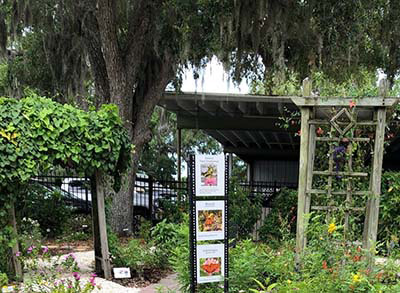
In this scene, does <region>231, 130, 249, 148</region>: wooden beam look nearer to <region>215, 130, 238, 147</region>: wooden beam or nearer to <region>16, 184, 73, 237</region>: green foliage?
<region>215, 130, 238, 147</region>: wooden beam

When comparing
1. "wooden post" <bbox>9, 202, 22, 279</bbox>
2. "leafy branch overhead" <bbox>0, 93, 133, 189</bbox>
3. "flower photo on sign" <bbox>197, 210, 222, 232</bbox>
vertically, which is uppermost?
"leafy branch overhead" <bbox>0, 93, 133, 189</bbox>

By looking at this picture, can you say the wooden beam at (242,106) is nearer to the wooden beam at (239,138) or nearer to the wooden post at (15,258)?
the wooden beam at (239,138)

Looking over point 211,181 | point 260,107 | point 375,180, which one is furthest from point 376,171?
point 260,107

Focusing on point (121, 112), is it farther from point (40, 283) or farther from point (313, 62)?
point (40, 283)

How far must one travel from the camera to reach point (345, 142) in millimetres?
4145

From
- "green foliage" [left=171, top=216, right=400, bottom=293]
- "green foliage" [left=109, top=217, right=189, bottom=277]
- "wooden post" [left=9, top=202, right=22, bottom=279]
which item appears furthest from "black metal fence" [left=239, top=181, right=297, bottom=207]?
"wooden post" [left=9, top=202, right=22, bottom=279]

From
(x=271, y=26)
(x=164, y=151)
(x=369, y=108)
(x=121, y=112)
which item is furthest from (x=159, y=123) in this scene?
(x=369, y=108)

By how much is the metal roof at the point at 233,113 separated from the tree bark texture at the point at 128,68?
1.29 m

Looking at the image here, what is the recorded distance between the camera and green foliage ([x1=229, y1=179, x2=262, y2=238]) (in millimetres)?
7879

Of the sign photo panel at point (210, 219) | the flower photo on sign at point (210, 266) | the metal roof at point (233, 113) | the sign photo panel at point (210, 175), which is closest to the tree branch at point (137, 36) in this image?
the metal roof at point (233, 113)

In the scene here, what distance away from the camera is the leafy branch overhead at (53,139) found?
4.32 meters

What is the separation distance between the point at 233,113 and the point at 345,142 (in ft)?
25.5

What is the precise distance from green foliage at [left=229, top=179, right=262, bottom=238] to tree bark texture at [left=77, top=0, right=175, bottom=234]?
2055mm

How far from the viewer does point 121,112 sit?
7.95 metres
